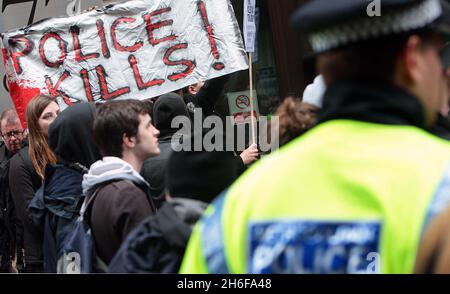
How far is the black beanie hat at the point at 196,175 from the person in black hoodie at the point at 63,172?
166 cm

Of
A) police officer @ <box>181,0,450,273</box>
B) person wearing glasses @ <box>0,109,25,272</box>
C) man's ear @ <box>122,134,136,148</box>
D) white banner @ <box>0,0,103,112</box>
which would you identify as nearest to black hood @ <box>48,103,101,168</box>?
man's ear @ <box>122,134,136,148</box>

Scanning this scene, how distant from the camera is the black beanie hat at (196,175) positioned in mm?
2520

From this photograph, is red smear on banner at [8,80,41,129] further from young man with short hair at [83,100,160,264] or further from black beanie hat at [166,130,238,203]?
black beanie hat at [166,130,238,203]

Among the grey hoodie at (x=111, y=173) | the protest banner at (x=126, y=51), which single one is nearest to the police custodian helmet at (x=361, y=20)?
the grey hoodie at (x=111, y=173)

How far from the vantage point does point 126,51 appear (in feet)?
20.7

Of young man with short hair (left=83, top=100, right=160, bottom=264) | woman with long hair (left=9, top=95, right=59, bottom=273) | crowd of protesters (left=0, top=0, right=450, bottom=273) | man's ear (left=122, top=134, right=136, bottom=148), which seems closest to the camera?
crowd of protesters (left=0, top=0, right=450, bottom=273)

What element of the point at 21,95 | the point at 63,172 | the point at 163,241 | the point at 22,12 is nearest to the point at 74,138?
the point at 63,172

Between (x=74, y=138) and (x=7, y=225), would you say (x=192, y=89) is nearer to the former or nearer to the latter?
(x=7, y=225)

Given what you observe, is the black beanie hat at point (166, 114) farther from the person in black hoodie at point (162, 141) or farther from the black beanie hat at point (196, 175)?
the black beanie hat at point (196, 175)

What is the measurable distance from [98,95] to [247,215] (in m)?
4.88

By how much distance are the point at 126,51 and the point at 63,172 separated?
2275 mm

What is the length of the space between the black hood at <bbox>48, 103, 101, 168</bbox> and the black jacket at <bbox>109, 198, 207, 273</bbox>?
179 centimetres

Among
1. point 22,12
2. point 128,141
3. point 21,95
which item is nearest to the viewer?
point 128,141

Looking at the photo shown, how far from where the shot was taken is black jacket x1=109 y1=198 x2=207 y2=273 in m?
2.38
